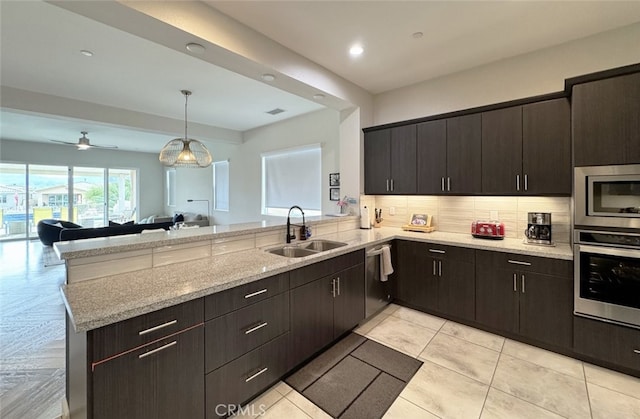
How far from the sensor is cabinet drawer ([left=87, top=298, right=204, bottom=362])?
1121 mm

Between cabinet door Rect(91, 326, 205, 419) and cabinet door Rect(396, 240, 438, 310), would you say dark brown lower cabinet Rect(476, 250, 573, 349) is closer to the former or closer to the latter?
cabinet door Rect(396, 240, 438, 310)

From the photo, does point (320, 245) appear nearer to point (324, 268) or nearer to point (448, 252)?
point (324, 268)

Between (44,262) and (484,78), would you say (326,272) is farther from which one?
(44,262)

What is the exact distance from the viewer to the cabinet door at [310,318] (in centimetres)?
201

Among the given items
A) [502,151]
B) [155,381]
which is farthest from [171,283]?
[502,151]

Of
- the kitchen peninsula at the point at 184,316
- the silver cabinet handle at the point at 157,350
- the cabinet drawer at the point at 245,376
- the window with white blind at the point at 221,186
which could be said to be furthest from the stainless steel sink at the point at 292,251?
the window with white blind at the point at 221,186

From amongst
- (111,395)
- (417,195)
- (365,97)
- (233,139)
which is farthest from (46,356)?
(233,139)

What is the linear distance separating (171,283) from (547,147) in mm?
3355

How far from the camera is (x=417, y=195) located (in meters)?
3.49

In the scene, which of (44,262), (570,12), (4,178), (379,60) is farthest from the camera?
(4,178)

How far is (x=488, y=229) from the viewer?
2.95 metres

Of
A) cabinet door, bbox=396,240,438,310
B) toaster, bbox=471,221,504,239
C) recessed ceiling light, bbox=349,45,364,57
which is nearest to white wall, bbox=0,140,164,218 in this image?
recessed ceiling light, bbox=349,45,364,57

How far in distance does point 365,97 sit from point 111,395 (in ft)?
12.9

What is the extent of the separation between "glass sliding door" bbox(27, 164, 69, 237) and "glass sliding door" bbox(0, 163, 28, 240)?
0.41 ft
